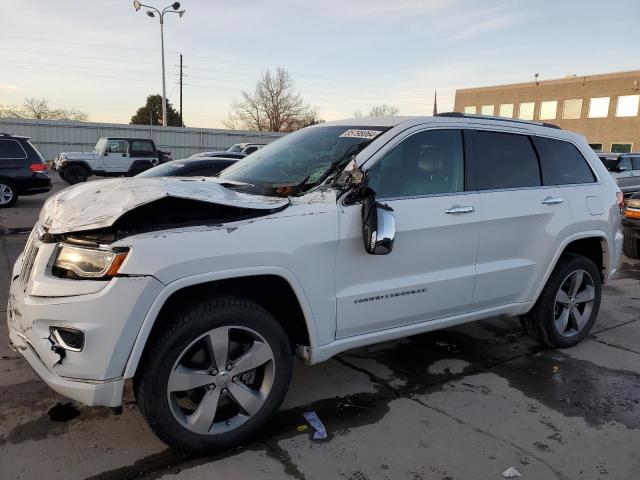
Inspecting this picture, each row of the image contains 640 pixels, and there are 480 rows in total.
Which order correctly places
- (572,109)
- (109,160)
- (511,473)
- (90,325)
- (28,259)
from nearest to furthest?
1. (90,325)
2. (511,473)
3. (28,259)
4. (109,160)
5. (572,109)

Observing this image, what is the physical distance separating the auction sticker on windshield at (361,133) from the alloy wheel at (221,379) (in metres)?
1.51

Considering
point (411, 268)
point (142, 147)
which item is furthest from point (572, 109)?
point (411, 268)

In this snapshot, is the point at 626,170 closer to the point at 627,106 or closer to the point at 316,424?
the point at 316,424

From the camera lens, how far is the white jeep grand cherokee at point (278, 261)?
2.40 meters

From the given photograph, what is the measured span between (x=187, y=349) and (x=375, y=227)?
1201 millimetres

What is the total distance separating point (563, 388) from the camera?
3.72 metres

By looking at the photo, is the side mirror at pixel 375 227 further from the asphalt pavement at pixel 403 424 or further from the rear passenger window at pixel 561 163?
the rear passenger window at pixel 561 163

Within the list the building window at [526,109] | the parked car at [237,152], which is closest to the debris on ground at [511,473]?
the parked car at [237,152]

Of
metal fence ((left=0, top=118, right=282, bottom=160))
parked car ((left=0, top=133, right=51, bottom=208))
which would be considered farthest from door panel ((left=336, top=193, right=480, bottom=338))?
metal fence ((left=0, top=118, right=282, bottom=160))

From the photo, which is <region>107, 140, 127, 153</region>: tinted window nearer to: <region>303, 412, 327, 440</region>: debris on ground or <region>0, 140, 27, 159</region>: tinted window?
<region>0, 140, 27, 159</region>: tinted window

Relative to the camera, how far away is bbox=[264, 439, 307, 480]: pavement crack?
8.63 feet

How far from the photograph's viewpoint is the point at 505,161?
389cm

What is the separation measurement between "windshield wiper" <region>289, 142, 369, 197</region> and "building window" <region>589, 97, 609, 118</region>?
46.2m

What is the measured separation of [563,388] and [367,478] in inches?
74.2
